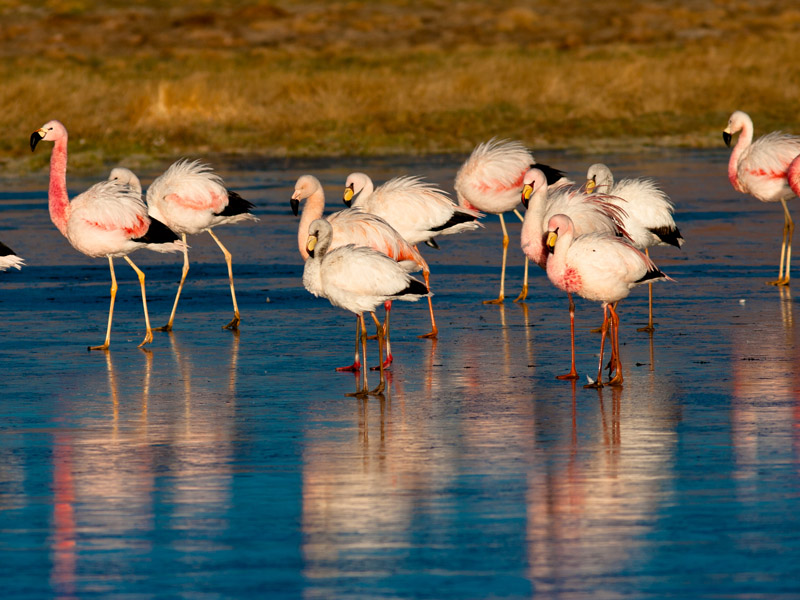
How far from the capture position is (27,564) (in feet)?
20.5

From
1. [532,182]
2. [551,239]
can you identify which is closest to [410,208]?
[532,182]

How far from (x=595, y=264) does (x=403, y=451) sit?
261 centimetres

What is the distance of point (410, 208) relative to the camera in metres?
13.2

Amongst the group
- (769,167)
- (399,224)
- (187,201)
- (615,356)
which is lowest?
(615,356)

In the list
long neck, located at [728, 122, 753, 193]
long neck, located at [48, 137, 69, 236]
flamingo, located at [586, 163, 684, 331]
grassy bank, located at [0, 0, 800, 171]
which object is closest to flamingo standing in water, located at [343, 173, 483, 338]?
flamingo, located at [586, 163, 684, 331]

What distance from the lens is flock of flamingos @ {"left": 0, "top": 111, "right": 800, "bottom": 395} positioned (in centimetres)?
1009

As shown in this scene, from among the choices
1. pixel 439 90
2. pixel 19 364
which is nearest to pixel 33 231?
pixel 19 364

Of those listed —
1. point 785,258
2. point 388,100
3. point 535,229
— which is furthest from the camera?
point 388,100

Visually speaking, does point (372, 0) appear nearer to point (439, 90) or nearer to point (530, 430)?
point (439, 90)

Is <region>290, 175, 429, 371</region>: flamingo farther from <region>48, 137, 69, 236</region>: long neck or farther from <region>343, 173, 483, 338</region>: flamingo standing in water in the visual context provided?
<region>48, 137, 69, 236</region>: long neck

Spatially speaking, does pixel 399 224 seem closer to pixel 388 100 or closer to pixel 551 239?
pixel 551 239

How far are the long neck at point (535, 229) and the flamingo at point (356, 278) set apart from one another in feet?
4.90

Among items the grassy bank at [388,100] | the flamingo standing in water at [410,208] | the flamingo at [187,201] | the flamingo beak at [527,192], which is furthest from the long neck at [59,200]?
the grassy bank at [388,100]

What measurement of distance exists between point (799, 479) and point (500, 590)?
2300mm
